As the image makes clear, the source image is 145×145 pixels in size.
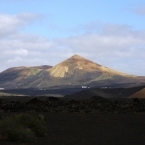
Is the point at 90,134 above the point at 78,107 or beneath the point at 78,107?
beneath

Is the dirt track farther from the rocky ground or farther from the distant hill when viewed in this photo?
the distant hill

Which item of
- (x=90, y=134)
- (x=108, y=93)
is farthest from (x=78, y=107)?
(x=108, y=93)

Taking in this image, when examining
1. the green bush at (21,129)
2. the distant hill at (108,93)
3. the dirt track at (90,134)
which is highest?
the distant hill at (108,93)

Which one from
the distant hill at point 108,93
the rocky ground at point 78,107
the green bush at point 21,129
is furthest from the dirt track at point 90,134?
the distant hill at point 108,93

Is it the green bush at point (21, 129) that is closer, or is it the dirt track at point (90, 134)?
the green bush at point (21, 129)

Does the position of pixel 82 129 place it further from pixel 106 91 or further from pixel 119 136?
pixel 106 91

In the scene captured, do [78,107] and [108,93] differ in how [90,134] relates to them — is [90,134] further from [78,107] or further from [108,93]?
[108,93]

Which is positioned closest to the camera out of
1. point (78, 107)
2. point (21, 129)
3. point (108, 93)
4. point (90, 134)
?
point (21, 129)

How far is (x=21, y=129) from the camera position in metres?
24.0

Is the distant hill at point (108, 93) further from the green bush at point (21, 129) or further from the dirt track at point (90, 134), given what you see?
the green bush at point (21, 129)

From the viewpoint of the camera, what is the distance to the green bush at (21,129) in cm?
2377

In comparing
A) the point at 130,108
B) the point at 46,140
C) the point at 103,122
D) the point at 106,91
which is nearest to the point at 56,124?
the point at 103,122

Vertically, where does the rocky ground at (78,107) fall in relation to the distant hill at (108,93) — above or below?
below

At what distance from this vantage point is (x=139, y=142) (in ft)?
80.6
